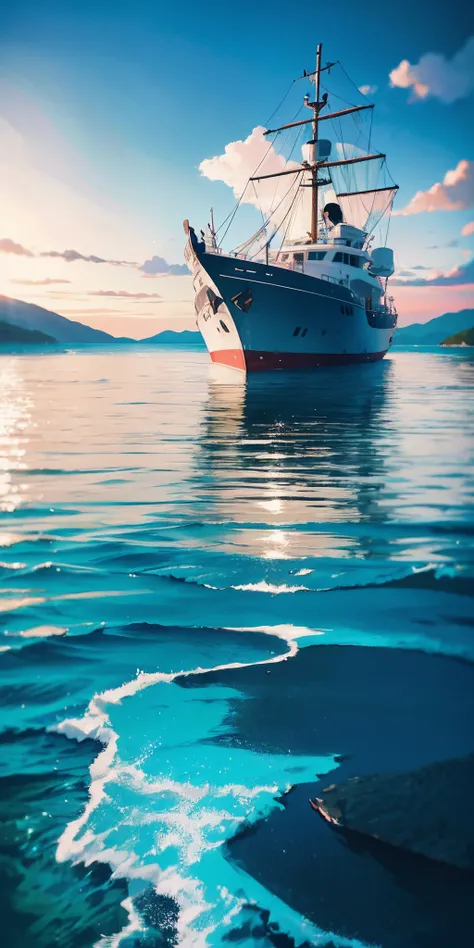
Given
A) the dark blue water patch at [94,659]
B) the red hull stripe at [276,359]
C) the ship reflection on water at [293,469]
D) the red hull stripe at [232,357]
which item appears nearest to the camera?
the dark blue water patch at [94,659]

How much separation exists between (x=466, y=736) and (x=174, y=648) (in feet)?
6.02

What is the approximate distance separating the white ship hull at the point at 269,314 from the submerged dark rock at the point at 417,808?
100ft

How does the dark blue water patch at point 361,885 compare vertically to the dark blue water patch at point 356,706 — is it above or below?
below

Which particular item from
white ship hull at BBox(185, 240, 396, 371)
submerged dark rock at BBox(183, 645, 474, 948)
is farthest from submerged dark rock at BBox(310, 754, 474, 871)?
white ship hull at BBox(185, 240, 396, 371)

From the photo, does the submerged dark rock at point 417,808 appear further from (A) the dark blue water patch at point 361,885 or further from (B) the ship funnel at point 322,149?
(B) the ship funnel at point 322,149

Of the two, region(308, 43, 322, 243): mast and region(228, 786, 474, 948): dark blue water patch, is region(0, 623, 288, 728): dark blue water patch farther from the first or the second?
region(308, 43, 322, 243): mast

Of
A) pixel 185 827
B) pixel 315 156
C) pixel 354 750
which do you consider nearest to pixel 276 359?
pixel 315 156

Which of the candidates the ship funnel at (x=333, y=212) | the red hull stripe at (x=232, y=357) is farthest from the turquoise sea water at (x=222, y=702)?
the ship funnel at (x=333, y=212)

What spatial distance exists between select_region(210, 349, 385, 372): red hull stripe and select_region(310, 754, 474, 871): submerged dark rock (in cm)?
3258

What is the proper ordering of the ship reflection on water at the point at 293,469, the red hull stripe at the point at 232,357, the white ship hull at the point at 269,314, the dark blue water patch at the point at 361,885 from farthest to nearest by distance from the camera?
the red hull stripe at the point at 232,357 → the white ship hull at the point at 269,314 → the ship reflection on water at the point at 293,469 → the dark blue water patch at the point at 361,885

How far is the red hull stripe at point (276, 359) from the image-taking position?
1379 inches

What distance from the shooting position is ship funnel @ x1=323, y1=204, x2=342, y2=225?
1802 inches

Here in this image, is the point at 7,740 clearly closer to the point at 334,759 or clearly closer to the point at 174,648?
the point at 174,648

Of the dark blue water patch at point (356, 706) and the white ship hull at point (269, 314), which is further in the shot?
the white ship hull at point (269, 314)
